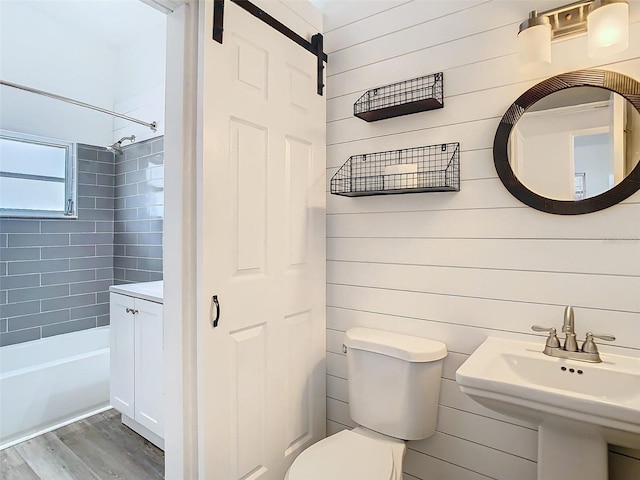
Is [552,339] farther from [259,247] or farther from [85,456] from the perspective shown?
[85,456]

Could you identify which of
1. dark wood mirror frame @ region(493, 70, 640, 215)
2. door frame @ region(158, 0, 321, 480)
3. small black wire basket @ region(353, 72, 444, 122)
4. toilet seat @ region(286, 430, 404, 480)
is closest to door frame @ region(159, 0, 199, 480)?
door frame @ region(158, 0, 321, 480)

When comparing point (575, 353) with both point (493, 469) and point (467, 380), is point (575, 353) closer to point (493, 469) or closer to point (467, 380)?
point (467, 380)

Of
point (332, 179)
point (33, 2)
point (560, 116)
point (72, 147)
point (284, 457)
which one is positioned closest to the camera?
point (560, 116)

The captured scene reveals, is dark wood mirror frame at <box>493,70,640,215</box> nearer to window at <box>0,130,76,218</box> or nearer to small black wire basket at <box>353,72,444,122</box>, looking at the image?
small black wire basket at <box>353,72,444,122</box>

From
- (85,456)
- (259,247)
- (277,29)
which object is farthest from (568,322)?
(85,456)

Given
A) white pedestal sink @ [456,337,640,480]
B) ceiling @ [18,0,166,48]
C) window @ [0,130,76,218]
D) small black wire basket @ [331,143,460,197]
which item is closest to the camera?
white pedestal sink @ [456,337,640,480]

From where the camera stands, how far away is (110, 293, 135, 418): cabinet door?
7.30 feet

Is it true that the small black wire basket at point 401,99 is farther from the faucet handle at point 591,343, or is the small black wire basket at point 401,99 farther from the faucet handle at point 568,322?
the faucet handle at point 591,343

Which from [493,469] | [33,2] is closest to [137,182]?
[33,2]

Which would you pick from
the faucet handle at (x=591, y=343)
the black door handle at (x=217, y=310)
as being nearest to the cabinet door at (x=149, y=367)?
the black door handle at (x=217, y=310)

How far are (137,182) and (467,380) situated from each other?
292cm

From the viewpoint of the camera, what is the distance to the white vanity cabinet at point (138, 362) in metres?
2.05

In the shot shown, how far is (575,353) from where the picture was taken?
4.20 ft

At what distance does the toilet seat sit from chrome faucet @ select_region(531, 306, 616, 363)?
719mm
